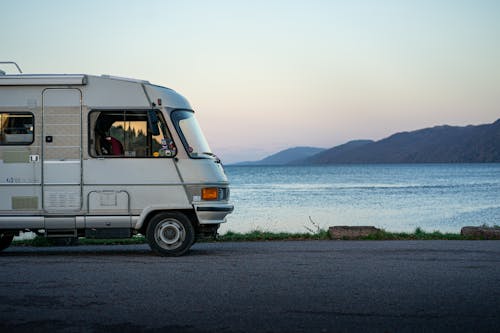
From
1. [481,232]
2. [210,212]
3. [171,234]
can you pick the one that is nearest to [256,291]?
[210,212]


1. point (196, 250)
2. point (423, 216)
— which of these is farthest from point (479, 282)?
point (423, 216)

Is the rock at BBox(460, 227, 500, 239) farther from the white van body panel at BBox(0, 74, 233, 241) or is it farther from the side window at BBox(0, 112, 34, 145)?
the side window at BBox(0, 112, 34, 145)

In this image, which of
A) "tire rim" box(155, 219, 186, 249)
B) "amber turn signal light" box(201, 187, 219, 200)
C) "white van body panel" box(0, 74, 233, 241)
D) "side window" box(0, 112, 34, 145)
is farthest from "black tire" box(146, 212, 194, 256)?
"side window" box(0, 112, 34, 145)

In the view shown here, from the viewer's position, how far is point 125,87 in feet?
41.9

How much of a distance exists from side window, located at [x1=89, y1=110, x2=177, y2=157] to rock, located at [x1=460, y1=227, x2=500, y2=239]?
24.2 ft

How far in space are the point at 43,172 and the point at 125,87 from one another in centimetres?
201

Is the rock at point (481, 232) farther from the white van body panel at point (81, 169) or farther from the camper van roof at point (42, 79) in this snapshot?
the camper van roof at point (42, 79)

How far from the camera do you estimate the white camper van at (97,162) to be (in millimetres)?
12672

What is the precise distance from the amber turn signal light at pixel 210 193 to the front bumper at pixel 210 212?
4.8 inches

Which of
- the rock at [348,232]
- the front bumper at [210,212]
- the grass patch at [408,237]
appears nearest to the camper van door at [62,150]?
the front bumper at [210,212]

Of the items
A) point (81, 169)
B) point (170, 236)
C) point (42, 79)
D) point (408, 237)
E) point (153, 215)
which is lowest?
point (408, 237)

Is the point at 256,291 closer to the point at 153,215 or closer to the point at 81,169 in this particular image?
the point at 153,215

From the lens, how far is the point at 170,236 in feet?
42.0

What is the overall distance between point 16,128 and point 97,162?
1.54m
